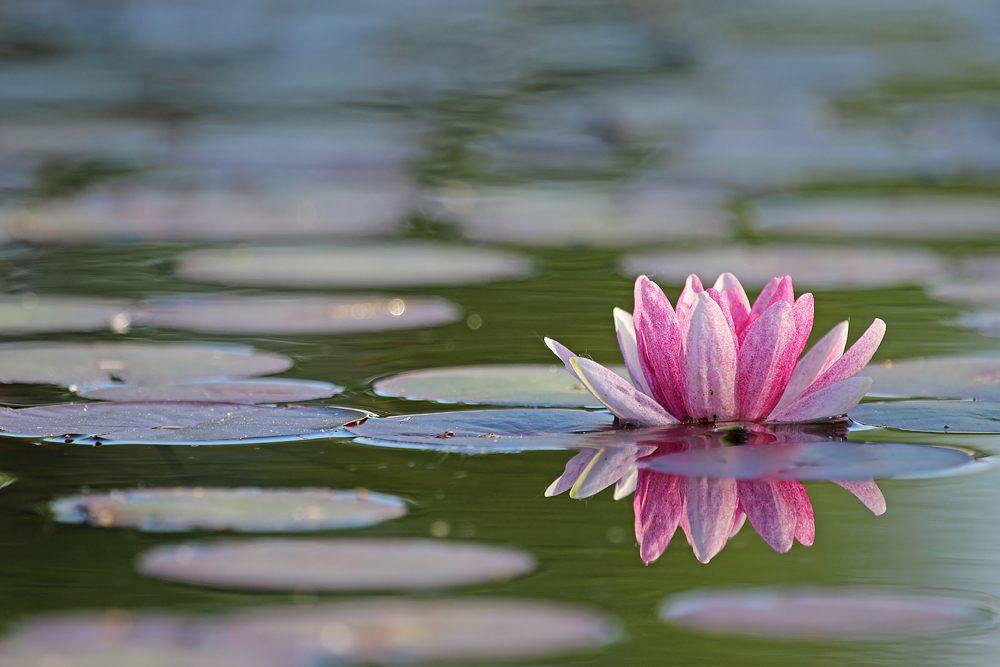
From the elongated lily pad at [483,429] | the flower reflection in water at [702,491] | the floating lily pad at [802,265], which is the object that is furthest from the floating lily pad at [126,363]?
the floating lily pad at [802,265]

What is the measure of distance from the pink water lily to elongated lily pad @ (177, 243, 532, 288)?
4.15ft

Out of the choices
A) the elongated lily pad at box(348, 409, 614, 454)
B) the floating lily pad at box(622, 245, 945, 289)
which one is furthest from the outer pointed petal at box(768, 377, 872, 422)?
Result: the floating lily pad at box(622, 245, 945, 289)

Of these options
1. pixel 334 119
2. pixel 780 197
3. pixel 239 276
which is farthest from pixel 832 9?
pixel 239 276

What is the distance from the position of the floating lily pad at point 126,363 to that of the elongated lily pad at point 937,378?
0.96m

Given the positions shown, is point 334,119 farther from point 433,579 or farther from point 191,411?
point 433,579

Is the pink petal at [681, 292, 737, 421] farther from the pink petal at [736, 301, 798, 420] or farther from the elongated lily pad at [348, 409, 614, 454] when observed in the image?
the elongated lily pad at [348, 409, 614, 454]

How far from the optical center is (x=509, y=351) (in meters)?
2.51

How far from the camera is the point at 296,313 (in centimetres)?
284

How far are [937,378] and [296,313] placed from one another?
125cm

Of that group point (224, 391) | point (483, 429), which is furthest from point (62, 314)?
point (483, 429)

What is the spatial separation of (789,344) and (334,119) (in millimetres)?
4837

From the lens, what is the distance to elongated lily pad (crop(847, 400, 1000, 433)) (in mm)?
1940

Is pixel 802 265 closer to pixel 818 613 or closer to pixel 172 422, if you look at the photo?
pixel 172 422

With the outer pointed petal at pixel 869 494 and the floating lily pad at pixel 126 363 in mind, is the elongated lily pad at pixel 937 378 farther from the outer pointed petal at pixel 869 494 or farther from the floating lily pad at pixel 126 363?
the floating lily pad at pixel 126 363
